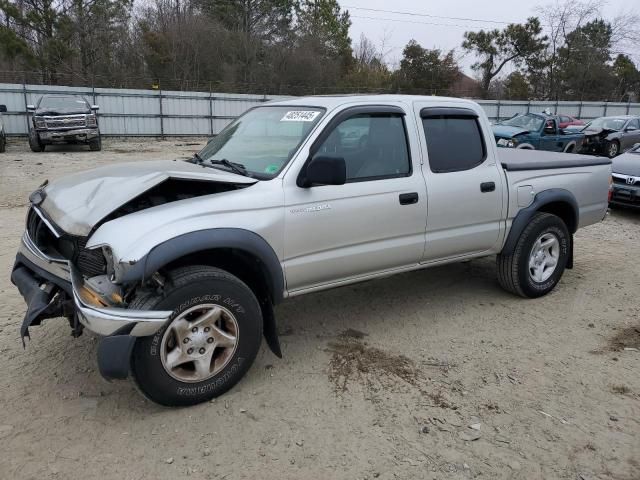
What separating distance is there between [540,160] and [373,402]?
3.33 meters

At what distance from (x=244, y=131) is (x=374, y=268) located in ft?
5.01

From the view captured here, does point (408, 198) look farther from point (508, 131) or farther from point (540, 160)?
point (508, 131)

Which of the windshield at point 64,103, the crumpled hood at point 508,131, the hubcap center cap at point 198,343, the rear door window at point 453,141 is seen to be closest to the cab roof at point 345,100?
the rear door window at point 453,141

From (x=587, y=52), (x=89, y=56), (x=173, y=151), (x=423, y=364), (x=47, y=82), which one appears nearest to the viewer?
(x=423, y=364)

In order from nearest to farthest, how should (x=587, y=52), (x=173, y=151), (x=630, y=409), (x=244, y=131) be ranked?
1. (x=630, y=409)
2. (x=244, y=131)
3. (x=173, y=151)
4. (x=587, y=52)

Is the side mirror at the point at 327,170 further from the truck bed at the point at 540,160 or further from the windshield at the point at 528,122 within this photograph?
the windshield at the point at 528,122

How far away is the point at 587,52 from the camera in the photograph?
44500mm

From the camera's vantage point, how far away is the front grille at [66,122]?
52.3ft

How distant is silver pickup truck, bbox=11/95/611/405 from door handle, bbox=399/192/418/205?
1 centimetres

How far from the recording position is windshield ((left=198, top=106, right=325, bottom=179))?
362cm

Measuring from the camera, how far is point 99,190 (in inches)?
129

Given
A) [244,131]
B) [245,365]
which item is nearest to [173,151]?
[244,131]

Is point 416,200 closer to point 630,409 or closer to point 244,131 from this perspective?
point 244,131

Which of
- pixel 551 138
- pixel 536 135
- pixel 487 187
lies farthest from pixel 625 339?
pixel 551 138
